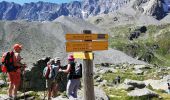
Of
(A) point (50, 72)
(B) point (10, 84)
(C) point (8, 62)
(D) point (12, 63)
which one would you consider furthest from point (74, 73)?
(B) point (10, 84)

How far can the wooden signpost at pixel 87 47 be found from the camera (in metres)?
17.9

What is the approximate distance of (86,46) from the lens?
59.3ft

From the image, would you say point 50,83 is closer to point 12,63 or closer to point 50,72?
point 50,72

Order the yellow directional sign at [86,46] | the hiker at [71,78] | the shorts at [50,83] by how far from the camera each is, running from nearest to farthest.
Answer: the yellow directional sign at [86,46] → the hiker at [71,78] → the shorts at [50,83]

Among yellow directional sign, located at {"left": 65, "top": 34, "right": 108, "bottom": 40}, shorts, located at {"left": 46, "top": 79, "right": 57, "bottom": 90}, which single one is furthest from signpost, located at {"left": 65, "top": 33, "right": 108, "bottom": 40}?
shorts, located at {"left": 46, "top": 79, "right": 57, "bottom": 90}

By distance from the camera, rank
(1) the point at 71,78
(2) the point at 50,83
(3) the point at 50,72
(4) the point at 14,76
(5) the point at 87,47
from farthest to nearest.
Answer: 1. (2) the point at 50,83
2. (3) the point at 50,72
3. (4) the point at 14,76
4. (1) the point at 71,78
5. (5) the point at 87,47

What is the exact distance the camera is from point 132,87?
46.0 m

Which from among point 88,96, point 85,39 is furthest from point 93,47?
point 88,96

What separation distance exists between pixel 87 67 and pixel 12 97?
771cm

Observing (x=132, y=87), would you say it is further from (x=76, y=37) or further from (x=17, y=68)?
(x=76, y=37)

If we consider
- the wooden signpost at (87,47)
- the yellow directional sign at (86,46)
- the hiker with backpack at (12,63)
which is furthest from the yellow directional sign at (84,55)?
the hiker with backpack at (12,63)

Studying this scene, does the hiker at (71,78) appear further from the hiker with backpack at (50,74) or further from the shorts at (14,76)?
the shorts at (14,76)

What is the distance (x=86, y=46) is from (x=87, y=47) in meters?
0.07

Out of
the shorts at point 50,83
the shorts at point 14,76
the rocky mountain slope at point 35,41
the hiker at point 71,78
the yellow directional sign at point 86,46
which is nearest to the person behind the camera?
the yellow directional sign at point 86,46
